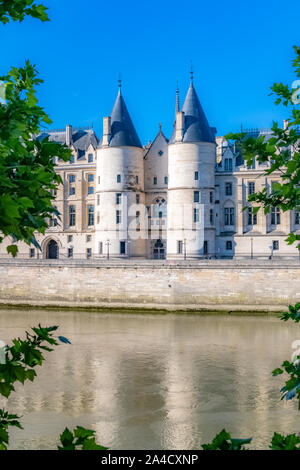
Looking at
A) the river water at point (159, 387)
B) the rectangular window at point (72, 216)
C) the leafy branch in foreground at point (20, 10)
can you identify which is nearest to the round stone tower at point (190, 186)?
the rectangular window at point (72, 216)

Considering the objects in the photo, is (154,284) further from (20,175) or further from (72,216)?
(20,175)

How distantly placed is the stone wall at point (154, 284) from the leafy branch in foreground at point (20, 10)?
1064 inches

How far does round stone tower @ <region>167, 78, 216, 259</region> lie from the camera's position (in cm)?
3722

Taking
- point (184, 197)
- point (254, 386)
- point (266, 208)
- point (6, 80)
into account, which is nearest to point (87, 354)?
point (254, 386)

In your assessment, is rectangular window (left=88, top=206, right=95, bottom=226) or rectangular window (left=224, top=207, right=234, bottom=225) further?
rectangular window (left=88, top=206, right=95, bottom=226)

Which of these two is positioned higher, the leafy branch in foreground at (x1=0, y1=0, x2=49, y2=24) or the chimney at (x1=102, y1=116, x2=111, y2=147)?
the chimney at (x1=102, y1=116, x2=111, y2=147)

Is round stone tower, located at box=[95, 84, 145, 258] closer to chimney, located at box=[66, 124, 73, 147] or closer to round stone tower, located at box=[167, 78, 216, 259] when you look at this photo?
round stone tower, located at box=[167, 78, 216, 259]

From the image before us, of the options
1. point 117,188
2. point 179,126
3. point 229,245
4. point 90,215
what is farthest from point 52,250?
point 179,126

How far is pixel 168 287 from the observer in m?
31.4

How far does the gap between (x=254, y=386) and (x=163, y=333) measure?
8918mm

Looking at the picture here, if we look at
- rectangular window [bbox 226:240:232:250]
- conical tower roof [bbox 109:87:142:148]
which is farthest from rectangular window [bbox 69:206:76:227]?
rectangular window [bbox 226:240:232:250]

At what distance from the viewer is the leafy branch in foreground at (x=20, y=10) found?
3783 millimetres

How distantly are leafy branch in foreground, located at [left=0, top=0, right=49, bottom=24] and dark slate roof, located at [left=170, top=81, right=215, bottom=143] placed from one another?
34094 mm
